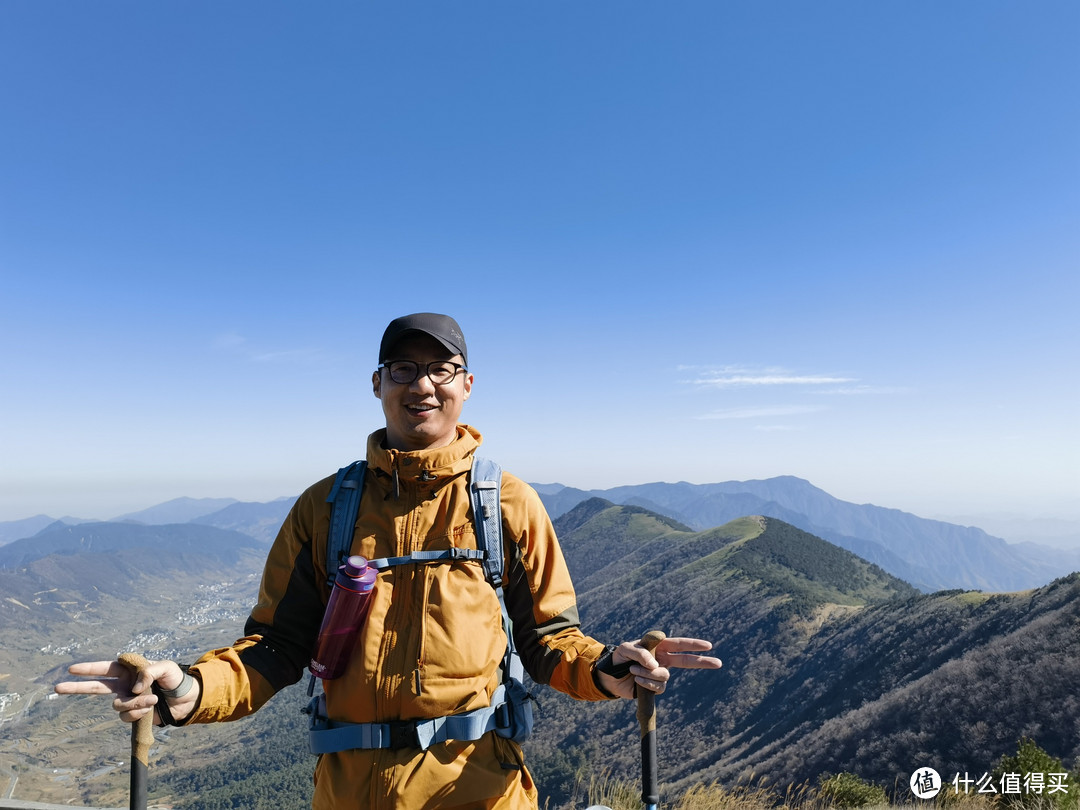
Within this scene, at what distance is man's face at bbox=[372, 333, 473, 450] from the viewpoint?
11.3ft

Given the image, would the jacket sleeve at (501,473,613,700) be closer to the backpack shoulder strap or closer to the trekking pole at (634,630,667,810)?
the backpack shoulder strap

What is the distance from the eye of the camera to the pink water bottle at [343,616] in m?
3.03

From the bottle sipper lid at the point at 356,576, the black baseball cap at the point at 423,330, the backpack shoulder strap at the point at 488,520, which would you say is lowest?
the bottle sipper lid at the point at 356,576

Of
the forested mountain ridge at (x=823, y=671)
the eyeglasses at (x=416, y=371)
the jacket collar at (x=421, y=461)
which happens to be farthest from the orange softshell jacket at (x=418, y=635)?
the forested mountain ridge at (x=823, y=671)

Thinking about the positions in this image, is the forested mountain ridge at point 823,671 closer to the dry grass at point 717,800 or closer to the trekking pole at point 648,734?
the dry grass at point 717,800

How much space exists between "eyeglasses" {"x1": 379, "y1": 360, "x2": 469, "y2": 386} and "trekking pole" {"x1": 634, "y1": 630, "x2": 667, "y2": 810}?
1785 mm

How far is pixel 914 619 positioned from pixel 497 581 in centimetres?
7938

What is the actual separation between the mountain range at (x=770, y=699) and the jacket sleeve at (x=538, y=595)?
303 inches

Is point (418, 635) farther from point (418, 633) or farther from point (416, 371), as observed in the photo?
point (416, 371)

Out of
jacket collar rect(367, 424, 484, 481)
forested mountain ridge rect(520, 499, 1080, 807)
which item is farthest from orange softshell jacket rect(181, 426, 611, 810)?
forested mountain ridge rect(520, 499, 1080, 807)

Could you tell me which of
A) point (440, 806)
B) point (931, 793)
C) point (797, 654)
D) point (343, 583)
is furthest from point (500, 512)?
point (797, 654)

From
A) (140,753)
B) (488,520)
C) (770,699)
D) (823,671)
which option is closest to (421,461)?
(488,520)

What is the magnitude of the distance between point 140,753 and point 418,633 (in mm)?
1342

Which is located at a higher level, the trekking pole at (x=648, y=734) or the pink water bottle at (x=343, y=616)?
the pink water bottle at (x=343, y=616)
